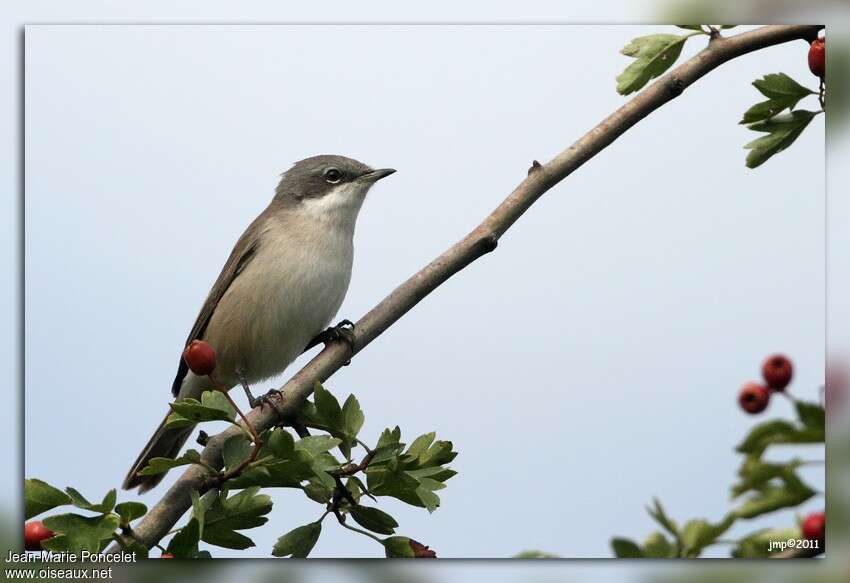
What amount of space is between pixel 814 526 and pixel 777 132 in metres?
1.24

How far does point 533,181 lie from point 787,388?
36.1 inches

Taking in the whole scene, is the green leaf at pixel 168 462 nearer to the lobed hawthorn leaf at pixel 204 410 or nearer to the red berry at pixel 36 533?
→ the lobed hawthorn leaf at pixel 204 410

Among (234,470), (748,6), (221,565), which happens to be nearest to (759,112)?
(748,6)

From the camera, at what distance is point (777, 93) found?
9.52 ft

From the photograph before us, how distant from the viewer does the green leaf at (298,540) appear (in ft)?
8.58

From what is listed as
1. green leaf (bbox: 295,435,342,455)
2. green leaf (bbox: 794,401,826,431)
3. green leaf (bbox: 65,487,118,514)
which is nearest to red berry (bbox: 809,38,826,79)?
green leaf (bbox: 794,401,826,431)

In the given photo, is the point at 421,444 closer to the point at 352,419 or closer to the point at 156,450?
the point at 352,419

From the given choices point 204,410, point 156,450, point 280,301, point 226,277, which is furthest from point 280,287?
point 204,410

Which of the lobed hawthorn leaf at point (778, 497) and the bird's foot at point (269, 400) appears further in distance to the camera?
the bird's foot at point (269, 400)

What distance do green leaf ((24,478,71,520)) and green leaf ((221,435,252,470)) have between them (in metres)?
0.45

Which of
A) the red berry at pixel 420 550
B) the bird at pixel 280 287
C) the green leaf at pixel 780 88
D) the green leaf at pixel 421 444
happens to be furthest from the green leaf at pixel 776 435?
the bird at pixel 280 287

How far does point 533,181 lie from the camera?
8.79 ft

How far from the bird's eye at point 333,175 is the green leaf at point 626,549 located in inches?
78.8

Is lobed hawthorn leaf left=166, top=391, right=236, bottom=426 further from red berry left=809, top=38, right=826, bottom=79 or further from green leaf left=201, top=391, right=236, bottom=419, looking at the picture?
red berry left=809, top=38, right=826, bottom=79
